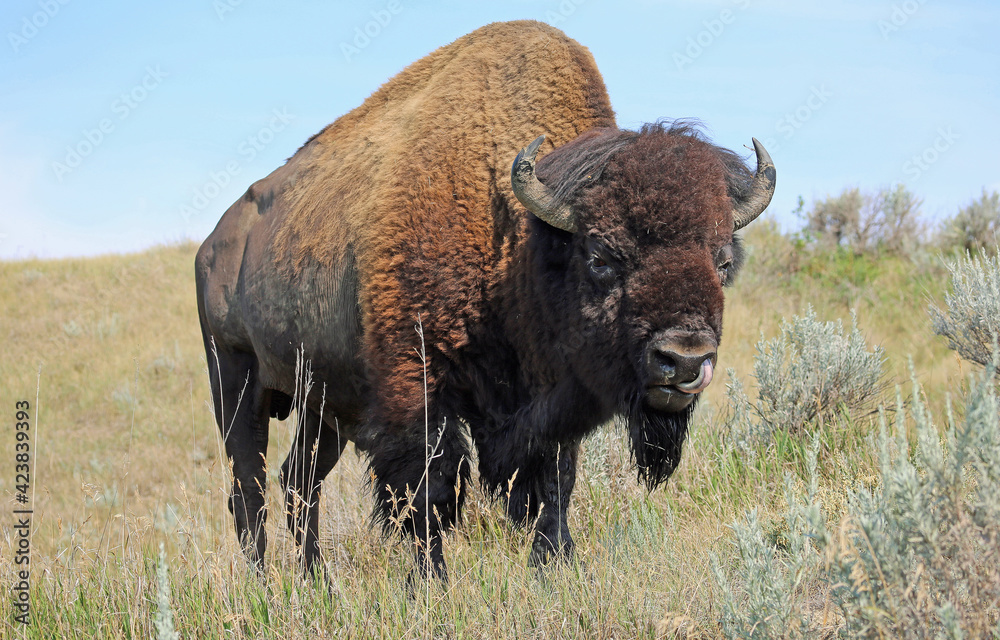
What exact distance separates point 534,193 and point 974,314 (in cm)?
303

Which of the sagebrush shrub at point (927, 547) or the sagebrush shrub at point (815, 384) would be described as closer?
the sagebrush shrub at point (927, 547)

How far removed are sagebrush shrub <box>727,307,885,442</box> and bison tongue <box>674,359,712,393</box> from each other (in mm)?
2473

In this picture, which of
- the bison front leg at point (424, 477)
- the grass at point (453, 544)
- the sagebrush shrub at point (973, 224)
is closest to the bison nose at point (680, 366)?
the grass at point (453, 544)

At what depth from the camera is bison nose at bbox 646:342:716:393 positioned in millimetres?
2885

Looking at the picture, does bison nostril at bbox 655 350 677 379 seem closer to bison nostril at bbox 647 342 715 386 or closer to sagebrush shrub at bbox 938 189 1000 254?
bison nostril at bbox 647 342 715 386

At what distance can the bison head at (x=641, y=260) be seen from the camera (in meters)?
2.99

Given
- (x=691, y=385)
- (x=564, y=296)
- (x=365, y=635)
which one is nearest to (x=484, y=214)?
(x=564, y=296)

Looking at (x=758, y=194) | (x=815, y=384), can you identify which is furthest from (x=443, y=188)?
(x=815, y=384)

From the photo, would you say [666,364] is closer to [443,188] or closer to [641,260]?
[641,260]

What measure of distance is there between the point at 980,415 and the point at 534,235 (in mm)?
2146

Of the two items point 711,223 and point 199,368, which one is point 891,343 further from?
point 199,368

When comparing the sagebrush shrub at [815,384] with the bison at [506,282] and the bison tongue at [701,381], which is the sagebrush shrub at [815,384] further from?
the bison tongue at [701,381]

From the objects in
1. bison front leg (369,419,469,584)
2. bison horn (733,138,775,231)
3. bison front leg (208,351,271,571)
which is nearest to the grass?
bison front leg (369,419,469,584)

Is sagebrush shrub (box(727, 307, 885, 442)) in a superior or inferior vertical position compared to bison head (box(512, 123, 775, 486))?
inferior
